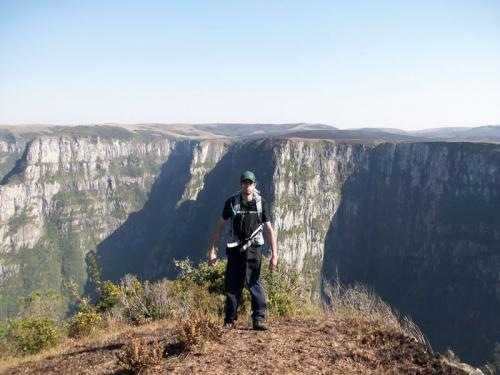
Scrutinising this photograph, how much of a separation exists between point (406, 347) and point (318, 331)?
189cm

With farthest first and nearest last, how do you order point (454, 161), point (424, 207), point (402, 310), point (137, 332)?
point (424, 207)
point (454, 161)
point (402, 310)
point (137, 332)

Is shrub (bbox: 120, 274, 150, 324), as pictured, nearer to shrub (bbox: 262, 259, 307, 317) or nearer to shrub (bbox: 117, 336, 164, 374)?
shrub (bbox: 262, 259, 307, 317)

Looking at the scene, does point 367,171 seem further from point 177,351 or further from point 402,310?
point 177,351

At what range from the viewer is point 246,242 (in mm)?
9016

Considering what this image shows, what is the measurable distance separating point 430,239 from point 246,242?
6104 inches

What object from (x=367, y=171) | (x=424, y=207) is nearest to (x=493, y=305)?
(x=424, y=207)

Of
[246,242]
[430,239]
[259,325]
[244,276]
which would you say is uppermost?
[246,242]

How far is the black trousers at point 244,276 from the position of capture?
9.11 metres

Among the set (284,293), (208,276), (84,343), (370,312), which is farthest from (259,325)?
(208,276)

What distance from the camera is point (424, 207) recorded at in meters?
154

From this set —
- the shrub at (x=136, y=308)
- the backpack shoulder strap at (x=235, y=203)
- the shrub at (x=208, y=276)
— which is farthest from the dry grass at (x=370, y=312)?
the shrub at (x=208, y=276)

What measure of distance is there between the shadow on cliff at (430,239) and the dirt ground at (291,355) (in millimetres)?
92780

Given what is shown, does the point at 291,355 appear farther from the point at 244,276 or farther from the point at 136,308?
the point at 136,308

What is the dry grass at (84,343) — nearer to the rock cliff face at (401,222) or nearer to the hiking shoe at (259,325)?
the hiking shoe at (259,325)
